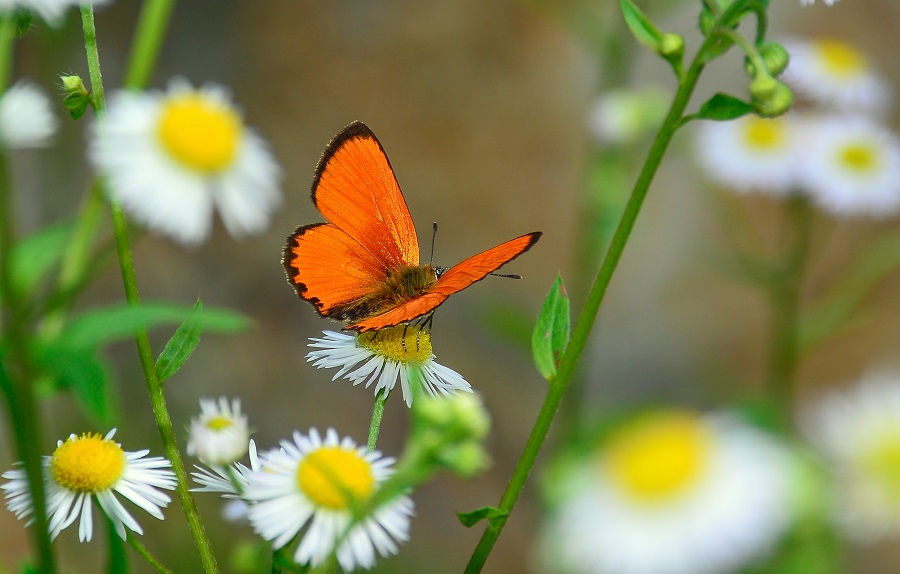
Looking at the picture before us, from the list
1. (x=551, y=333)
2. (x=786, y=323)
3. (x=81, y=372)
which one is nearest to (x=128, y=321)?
(x=81, y=372)

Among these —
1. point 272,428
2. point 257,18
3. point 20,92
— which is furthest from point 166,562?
point 257,18

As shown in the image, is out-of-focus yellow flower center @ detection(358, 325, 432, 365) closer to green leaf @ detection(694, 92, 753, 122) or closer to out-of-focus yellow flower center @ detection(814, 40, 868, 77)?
green leaf @ detection(694, 92, 753, 122)

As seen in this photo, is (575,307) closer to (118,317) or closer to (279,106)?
(279,106)

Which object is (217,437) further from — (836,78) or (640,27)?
(836,78)

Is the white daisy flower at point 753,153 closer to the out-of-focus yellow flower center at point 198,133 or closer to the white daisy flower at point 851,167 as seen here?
the white daisy flower at point 851,167

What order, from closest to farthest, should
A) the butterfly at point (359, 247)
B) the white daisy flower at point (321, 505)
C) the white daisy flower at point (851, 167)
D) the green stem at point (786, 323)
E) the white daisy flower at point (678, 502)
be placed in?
the white daisy flower at point (678, 502) → the white daisy flower at point (321, 505) → the butterfly at point (359, 247) → the green stem at point (786, 323) → the white daisy flower at point (851, 167)

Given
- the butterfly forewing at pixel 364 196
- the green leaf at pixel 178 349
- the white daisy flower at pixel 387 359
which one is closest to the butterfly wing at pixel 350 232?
the butterfly forewing at pixel 364 196
